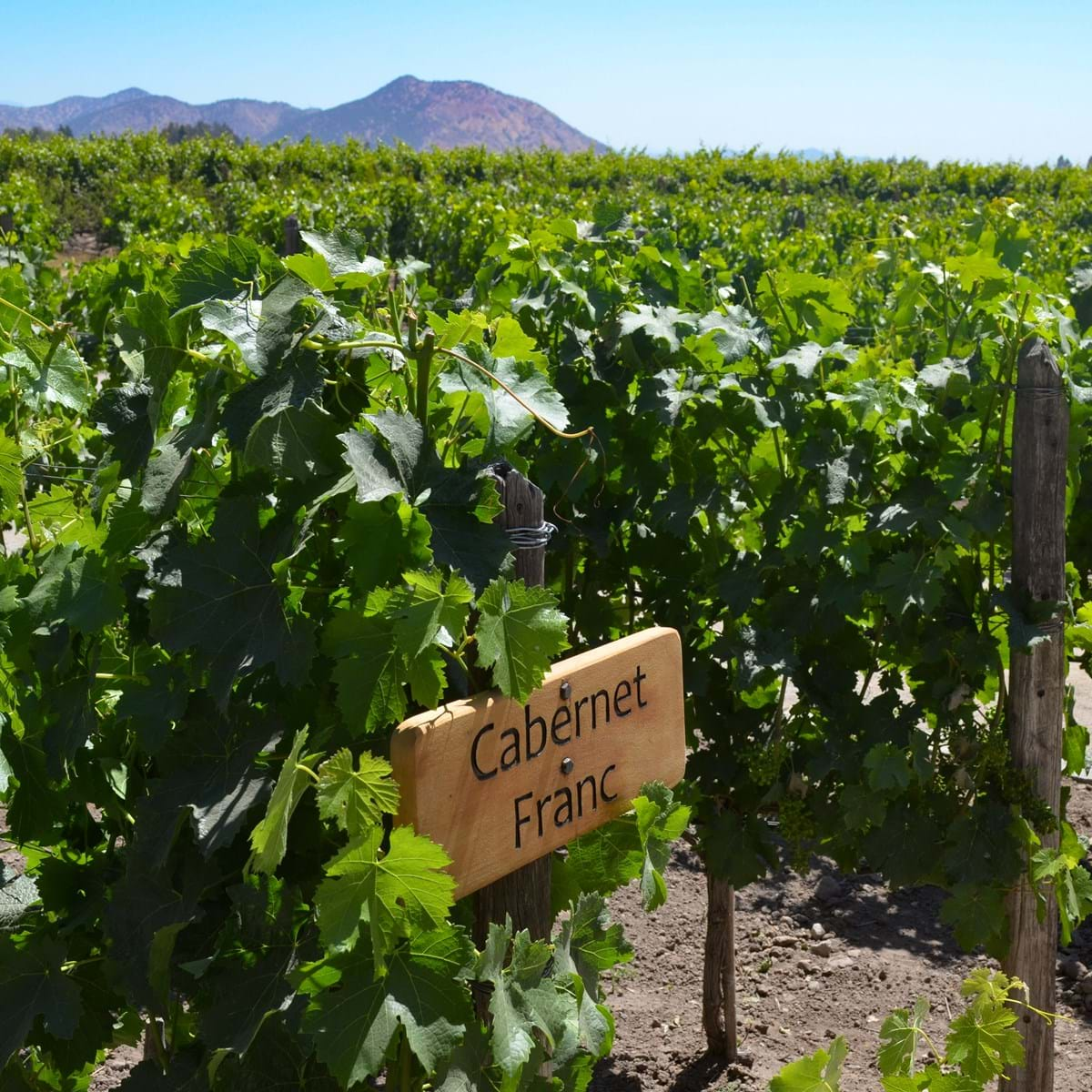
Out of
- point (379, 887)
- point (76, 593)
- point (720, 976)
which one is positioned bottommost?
point (720, 976)

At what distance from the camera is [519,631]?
1.39m

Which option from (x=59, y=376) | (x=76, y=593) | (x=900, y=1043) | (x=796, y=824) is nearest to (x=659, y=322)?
(x=796, y=824)

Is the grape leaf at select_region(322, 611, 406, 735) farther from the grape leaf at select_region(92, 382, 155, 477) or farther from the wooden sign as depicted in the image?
the grape leaf at select_region(92, 382, 155, 477)

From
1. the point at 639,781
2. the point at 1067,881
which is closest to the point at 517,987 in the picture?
the point at 639,781

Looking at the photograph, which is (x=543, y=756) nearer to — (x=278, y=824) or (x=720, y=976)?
(x=278, y=824)

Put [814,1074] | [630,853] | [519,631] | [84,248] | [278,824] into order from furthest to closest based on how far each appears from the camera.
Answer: [84,248]
[630,853]
[814,1074]
[519,631]
[278,824]

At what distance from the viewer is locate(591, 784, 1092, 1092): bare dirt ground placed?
11.4 ft

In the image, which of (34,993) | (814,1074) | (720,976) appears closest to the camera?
(814,1074)

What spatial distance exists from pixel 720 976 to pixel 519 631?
2.38 metres

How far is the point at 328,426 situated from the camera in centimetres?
152

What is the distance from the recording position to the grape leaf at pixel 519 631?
1381 millimetres

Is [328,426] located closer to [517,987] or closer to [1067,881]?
[517,987]

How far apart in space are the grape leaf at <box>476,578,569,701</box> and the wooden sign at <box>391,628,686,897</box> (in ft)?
0.23

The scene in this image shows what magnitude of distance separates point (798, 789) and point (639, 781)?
1.28m
